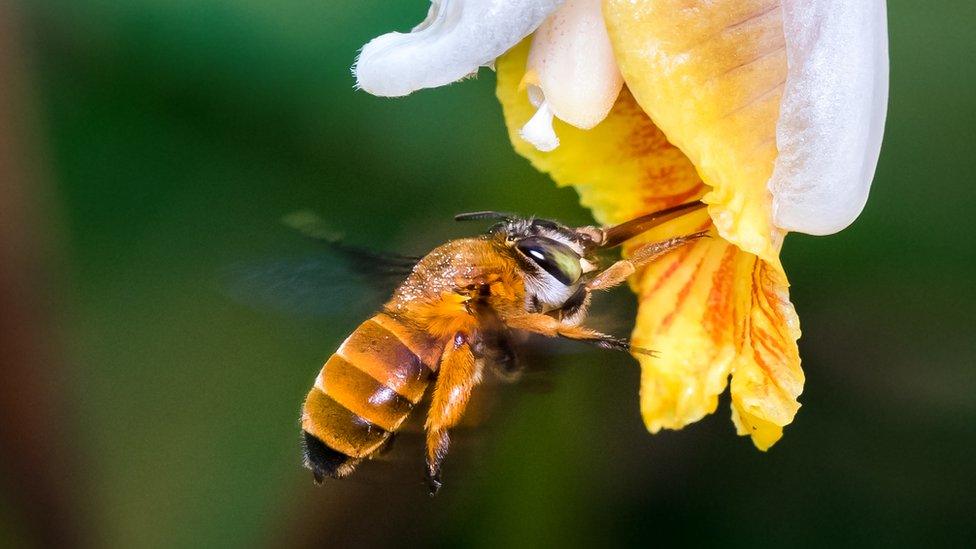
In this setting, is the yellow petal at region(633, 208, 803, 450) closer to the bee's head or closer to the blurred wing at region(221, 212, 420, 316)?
the bee's head

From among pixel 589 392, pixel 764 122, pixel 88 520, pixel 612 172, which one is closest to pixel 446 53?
pixel 764 122

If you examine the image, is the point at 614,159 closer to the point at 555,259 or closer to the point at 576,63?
the point at 555,259

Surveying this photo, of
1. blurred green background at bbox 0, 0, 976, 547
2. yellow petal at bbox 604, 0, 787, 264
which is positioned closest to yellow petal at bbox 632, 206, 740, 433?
yellow petal at bbox 604, 0, 787, 264

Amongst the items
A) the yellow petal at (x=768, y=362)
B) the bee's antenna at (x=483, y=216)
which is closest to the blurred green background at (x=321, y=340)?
the bee's antenna at (x=483, y=216)

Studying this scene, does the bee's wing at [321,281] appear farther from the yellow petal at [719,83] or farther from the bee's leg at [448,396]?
the yellow petal at [719,83]

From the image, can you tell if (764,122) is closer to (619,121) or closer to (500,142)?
(619,121)

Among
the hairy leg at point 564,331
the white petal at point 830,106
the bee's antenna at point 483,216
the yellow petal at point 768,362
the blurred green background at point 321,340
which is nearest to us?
the white petal at point 830,106

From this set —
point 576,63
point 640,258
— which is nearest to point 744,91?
point 576,63
